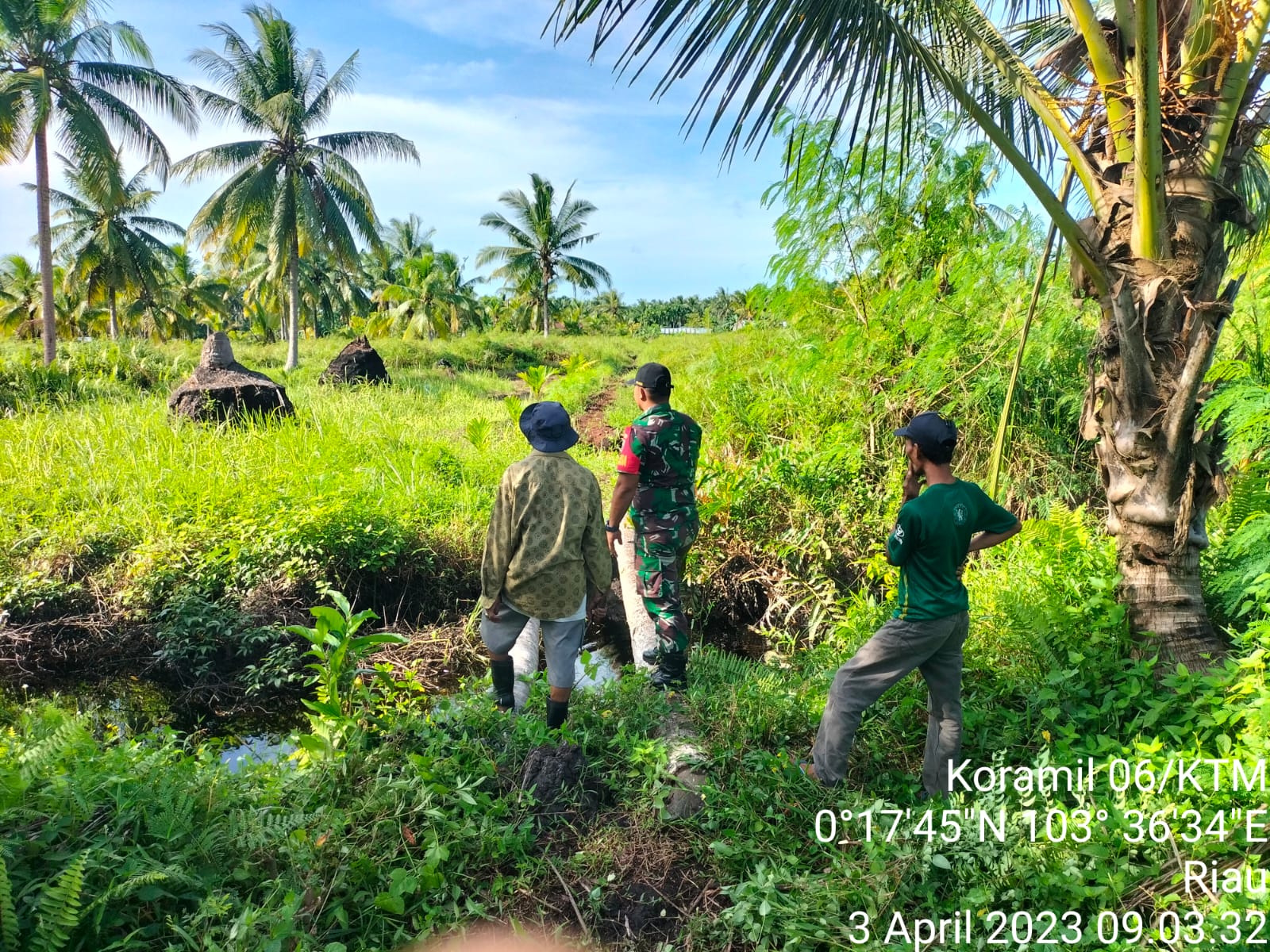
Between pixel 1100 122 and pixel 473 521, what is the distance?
5144 millimetres

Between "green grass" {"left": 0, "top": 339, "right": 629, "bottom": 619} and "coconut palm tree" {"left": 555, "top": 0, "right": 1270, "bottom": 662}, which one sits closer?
"coconut palm tree" {"left": 555, "top": 0, "right": 1270, "bottom": 662}

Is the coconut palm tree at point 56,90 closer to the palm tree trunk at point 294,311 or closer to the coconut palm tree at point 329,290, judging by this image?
the palm tree trunk at point 294,311

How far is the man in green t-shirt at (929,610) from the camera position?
284 cm

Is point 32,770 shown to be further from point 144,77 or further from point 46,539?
point 144,77

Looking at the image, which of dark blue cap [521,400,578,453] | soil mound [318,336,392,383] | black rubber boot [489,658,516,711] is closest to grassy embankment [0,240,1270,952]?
black rubber boot [489,658,516,711]

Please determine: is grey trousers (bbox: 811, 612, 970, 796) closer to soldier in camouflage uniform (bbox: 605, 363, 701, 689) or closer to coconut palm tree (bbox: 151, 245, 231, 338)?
soldier in camouflage uniform (bbox: 605, 363, 701, 689)

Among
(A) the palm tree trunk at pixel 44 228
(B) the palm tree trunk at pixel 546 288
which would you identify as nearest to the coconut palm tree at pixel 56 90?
(A) the palm tree trunk at pixel 44 228

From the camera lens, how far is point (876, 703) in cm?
362

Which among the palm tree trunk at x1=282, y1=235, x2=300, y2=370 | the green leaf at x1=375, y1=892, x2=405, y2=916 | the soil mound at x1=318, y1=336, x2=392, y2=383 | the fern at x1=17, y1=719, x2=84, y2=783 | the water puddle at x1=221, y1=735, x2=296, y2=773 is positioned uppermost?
the palm tree trunk at x1=282, y1=235, x2=300, y2=370

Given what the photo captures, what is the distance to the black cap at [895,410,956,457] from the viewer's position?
283cm

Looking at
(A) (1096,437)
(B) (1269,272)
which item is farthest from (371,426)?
(B) (1269,272)

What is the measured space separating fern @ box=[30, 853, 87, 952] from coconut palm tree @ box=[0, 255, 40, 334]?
38605 mm

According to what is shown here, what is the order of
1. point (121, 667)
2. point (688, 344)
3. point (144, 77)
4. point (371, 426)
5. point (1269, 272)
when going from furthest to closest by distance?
point (688, 344), point (144, 77), point (371, 426), point (121, 667), point (1269, 272)

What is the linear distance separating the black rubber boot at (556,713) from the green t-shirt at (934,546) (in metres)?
1.61
